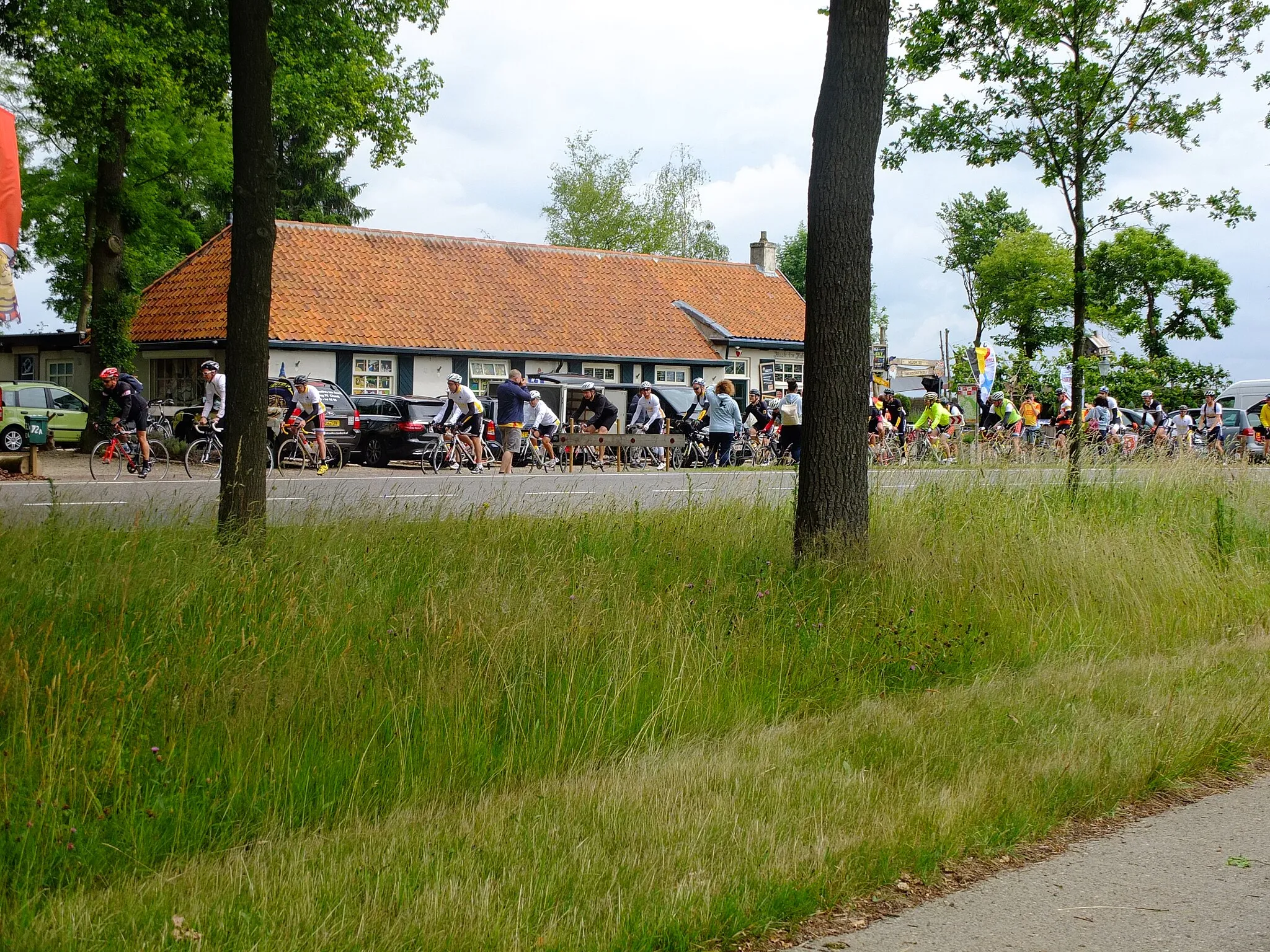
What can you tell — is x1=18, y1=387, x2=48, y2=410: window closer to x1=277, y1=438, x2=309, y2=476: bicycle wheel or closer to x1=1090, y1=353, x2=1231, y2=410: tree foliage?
x1=277, y1=438, x2=309, y2=476: bicycle wheel

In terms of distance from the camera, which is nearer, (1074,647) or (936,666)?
(936,666)

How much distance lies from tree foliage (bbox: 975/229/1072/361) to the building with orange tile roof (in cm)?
2488

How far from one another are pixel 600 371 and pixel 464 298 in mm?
5666

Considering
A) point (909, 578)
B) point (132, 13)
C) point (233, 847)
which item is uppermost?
point (132, 13)

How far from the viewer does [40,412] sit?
107 ft

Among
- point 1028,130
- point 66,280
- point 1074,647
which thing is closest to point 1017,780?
point 1074,647

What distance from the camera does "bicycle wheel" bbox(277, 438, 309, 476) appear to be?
2253cm

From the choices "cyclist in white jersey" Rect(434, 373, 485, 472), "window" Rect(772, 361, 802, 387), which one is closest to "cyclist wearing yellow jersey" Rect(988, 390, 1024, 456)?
"cyclist in white jersey" Rect(434, 373, 485, 472)

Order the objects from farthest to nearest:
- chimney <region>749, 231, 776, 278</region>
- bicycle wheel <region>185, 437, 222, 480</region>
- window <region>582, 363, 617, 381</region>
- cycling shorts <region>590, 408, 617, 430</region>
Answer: chimney <region>749, 231, 776, 278</region>, window <region>582, 363, 617, 381</region>, cycling shorts <region>590, 408, 617, 430</region>, bicycle wheel <region>185, 437, 222, 480</region>

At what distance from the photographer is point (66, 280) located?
5188cm

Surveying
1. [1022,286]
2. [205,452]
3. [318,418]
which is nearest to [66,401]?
[205,452]

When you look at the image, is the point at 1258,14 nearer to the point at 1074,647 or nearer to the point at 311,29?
the point at 1074,647

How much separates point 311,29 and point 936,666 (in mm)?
13576

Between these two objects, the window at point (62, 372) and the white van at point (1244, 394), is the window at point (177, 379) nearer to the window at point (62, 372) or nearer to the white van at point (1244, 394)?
the window at point (62, 372)
